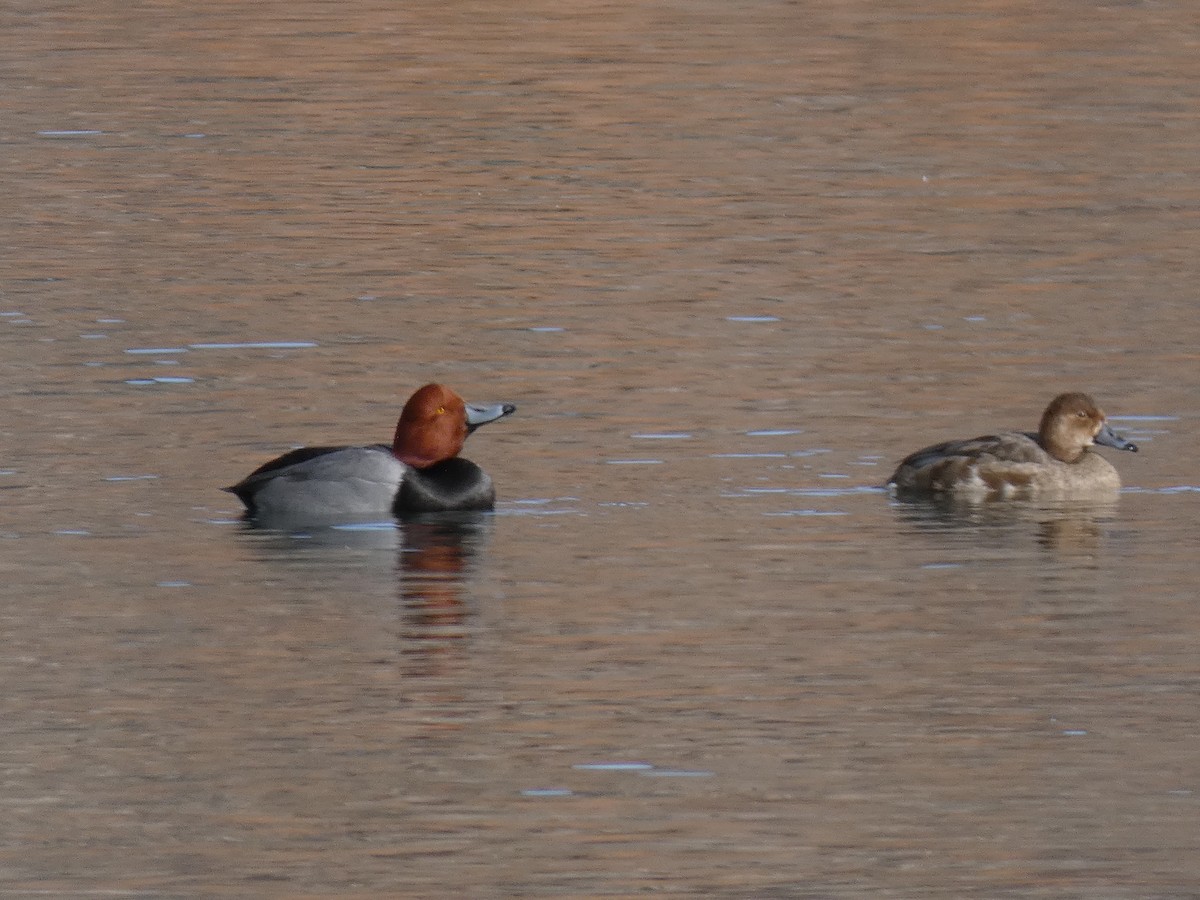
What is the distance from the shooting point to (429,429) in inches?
605

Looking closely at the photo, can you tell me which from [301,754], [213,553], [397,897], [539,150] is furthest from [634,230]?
[397,897]

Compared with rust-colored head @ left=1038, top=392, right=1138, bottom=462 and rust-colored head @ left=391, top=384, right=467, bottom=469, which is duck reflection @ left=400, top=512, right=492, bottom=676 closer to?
rust-colored head @ left=391, top=384, right=467, bottom=469

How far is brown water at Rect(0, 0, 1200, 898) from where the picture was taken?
367 inches

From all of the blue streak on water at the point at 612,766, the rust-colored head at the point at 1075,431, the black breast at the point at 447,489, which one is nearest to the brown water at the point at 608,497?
the blue streak on water at the point at 612,766

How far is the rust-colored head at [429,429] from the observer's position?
50.3 ft

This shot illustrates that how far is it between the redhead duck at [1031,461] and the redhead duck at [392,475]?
2087mm

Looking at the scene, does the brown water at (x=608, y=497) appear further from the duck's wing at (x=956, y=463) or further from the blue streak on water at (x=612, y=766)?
the duck's wing at (x=956, y=463)

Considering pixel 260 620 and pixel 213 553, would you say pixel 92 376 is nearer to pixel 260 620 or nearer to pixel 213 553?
pixel 213 553

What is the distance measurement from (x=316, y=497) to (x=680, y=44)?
74.1 ft

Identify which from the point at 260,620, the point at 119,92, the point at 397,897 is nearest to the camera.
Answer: the point at 397,897

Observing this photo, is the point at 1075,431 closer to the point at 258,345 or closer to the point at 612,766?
the point at 258,345

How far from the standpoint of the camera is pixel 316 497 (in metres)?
15.0

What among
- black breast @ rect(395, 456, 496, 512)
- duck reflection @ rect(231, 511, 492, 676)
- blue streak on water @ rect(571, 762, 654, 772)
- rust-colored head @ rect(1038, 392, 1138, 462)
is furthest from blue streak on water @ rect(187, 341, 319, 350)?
blue streak on water @ rect(571, 762, 654, 772)

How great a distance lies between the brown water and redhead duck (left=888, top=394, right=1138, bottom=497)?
9.7 inches
